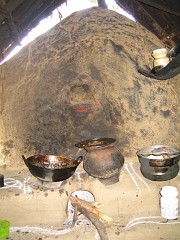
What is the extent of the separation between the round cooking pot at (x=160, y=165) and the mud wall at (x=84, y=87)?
0.60 metres

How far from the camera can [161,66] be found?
2312 mm

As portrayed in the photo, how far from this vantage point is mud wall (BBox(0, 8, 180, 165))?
3107 millimetres

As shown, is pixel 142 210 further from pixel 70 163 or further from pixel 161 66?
pixel 161 66

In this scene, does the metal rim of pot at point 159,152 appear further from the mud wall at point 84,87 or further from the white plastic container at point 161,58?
the white plastic container at point 161,58

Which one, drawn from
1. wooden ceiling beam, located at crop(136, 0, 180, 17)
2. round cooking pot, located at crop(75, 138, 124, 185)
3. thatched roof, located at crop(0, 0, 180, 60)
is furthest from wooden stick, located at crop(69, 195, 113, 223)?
wooden ceiling beam, located at crop(136, 0, 180, 17)

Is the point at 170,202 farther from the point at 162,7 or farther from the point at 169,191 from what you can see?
the point at 162,7

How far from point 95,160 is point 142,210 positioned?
2.90 ft

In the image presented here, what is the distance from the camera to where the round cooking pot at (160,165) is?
2486 mm

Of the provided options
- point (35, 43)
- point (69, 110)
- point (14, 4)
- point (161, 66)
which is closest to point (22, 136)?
point (69, 110)

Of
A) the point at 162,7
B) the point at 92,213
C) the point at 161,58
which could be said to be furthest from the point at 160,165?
the point at 162,7

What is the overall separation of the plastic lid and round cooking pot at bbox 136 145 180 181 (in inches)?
4.1

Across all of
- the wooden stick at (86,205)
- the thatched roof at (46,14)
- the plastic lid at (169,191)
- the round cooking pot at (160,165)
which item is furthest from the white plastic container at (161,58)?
the wooden stick at (86,205)

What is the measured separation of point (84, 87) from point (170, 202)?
2.06 meters

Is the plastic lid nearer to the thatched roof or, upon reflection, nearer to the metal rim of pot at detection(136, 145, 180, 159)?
the metal rim of pot at detection(136, 145, 180, 159)
